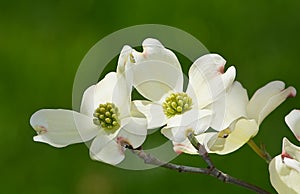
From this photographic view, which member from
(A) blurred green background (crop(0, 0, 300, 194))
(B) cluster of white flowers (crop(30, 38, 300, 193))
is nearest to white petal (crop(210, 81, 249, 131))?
A: (B) cluster of white flowers (crop(30, 38, 300, 193))

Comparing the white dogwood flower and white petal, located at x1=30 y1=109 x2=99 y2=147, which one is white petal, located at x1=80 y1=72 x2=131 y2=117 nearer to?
white petal, located at x1=30 y1=109 x2=99 y2=147

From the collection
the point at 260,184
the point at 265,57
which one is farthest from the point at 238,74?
the point at 260,184

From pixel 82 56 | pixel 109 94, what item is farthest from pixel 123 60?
pixel 82 56

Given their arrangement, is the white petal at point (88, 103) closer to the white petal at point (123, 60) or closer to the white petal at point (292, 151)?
the white petal at point (123, 60)

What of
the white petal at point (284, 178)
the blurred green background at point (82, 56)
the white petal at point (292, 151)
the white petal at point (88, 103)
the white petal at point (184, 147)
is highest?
the white petal at point (88, 103)

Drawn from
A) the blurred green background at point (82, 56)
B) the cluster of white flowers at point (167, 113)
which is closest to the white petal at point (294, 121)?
the cluster of white flowers at point (167, 113)

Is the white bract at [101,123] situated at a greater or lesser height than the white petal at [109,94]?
lesser
